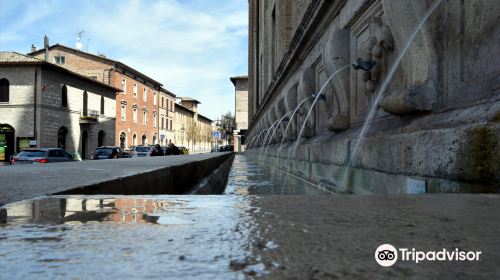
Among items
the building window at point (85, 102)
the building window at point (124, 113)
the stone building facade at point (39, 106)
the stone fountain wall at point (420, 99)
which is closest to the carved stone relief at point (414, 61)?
the stone fountain wall at point (420, 99)

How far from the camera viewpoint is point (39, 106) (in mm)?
31312

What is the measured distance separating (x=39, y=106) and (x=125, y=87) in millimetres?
16964

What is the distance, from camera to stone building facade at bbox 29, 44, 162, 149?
4384cm

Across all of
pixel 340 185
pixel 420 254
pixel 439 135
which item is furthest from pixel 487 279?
pixel 340 185

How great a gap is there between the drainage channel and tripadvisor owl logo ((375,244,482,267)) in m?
0.24

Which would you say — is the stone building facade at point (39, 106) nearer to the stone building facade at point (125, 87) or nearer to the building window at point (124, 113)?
the stone building facade at point (125, 87)

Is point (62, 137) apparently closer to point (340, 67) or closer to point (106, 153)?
point (106, 153)

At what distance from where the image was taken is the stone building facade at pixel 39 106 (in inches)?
1231

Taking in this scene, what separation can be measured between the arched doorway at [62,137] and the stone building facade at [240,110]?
31034 mm

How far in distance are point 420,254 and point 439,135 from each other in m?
1.74

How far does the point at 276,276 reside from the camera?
812 millimetres

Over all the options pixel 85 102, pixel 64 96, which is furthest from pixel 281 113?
pixel 85 102

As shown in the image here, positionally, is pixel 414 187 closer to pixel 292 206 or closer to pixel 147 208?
pixel 292 206

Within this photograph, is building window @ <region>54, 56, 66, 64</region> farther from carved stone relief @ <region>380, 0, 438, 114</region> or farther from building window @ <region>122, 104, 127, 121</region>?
carved stone relief @ <region>380, 0, 438, 114</region>
